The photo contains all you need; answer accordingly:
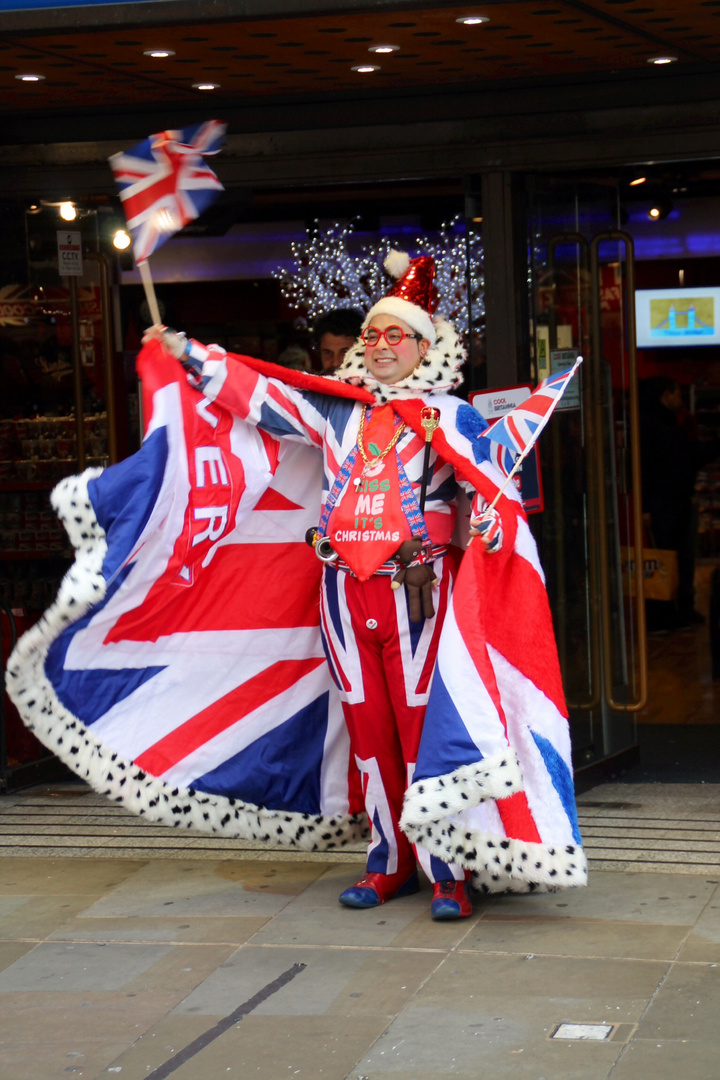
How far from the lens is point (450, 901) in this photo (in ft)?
14.7

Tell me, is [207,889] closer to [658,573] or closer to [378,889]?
[378,889]

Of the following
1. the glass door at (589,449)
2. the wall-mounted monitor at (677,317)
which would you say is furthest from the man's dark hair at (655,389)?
the glass door at (589,449)

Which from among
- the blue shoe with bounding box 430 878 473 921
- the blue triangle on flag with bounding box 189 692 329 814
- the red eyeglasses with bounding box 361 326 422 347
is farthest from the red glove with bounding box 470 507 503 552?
the blue shoe with bounding box 430 878 473 921

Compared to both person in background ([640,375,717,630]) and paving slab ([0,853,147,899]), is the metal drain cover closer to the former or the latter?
A: paving slab ([0,853,147,899])

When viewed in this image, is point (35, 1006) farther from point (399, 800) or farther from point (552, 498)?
point (552, 498)

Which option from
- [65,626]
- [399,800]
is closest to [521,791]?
[399,800]

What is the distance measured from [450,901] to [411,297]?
181cm

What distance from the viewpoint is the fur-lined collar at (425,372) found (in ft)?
15.0

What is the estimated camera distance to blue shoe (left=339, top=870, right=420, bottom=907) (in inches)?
182

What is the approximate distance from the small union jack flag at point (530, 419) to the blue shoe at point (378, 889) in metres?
1.36

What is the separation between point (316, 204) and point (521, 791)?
5231 mm

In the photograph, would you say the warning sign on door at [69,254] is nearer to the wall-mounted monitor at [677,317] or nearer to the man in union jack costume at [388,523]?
the man in union jack costume at [388,523]

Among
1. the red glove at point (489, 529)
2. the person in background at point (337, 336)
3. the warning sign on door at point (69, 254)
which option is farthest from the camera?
the warning sign on door at point (69, 254)

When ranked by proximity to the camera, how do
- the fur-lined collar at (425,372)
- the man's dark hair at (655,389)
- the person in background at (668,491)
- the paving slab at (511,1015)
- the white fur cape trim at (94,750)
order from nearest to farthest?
1. the paving slab at (511,1015)
2. the white fur cape trim at (94,750)
3. the fur-lined collar at (425,372)
4. the person in background at (668,491)
5. the man's dark hair at (655,389)
